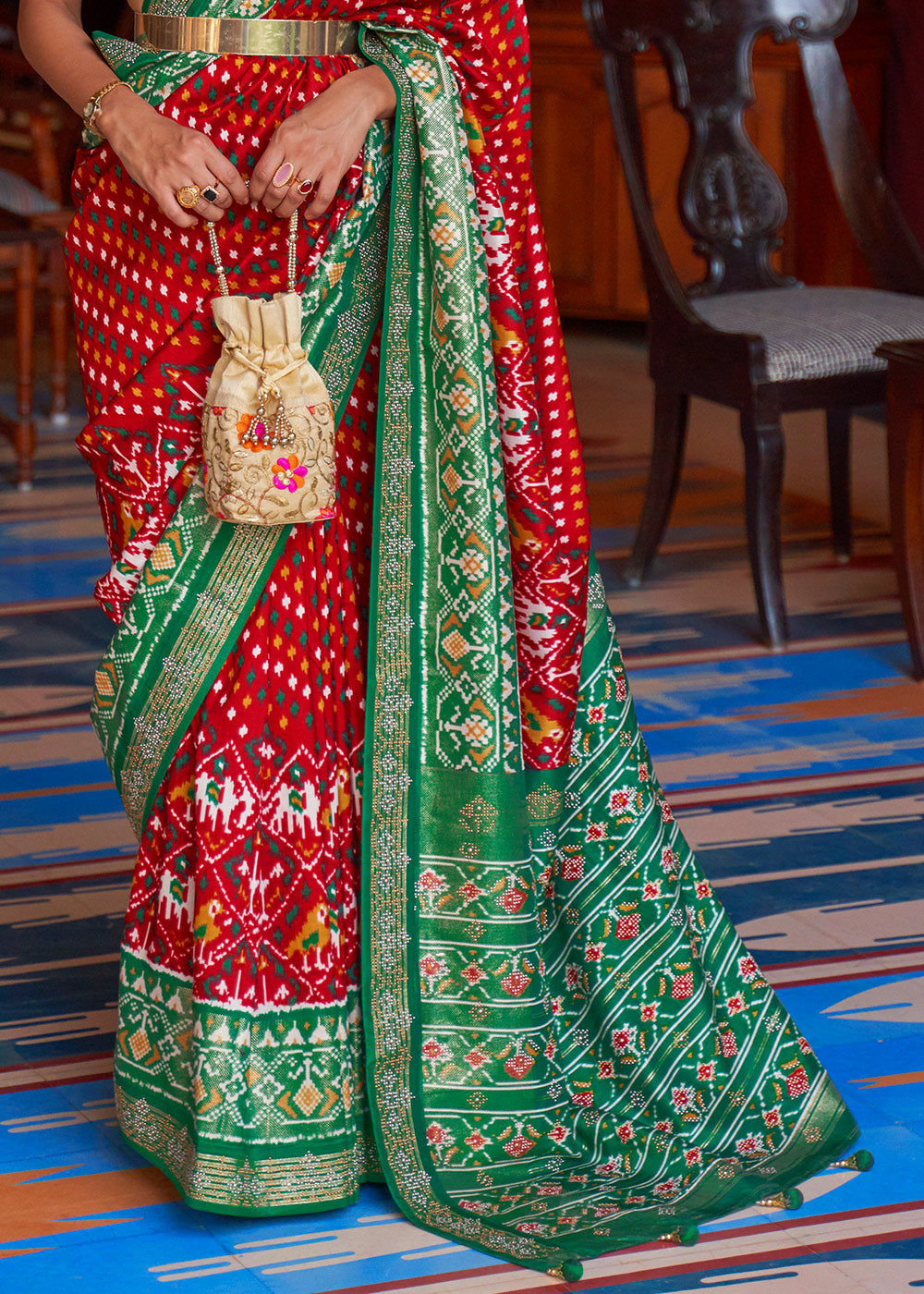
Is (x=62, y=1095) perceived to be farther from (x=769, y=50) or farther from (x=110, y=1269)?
(x=769, y=50)

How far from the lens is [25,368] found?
15.4 feet

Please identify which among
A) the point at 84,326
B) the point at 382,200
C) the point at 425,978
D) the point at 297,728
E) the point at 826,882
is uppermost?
the point at 382,200

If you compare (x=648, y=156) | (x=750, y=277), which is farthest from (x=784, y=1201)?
(x=648, y=156)

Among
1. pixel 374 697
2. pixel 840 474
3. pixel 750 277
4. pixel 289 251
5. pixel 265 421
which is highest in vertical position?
pixel 289 251

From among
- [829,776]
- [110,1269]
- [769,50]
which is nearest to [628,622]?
[829,776]

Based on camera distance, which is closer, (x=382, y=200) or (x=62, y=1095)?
(x=382, y=200)

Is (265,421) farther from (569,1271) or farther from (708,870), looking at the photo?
(708,870)

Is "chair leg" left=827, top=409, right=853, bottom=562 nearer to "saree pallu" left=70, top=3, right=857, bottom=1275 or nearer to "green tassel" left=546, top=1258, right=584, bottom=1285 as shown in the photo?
"saree pallu" left=70, top=3, right=857, bottom=1275

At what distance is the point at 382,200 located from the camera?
5.62ft

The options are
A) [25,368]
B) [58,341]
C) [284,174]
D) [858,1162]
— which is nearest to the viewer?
[284,174]

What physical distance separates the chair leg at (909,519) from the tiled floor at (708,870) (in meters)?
0.11

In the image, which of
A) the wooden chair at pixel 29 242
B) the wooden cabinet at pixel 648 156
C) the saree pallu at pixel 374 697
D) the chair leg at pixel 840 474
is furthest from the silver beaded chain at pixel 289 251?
the wooden cabinet at pixel 648 156

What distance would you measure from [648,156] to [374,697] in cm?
467

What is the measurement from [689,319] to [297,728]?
2074 millimetres
